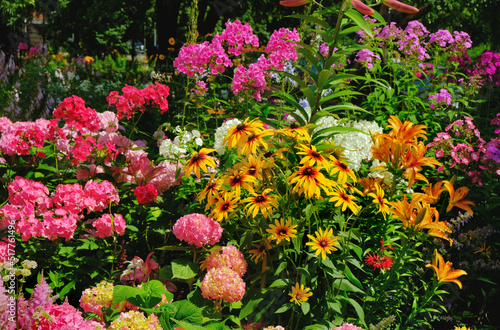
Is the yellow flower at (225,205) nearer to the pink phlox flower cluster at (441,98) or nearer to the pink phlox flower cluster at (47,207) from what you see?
the pink phlox flower cluster at (47,207)

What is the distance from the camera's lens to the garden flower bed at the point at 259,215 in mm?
2164

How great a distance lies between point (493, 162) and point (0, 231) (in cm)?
326

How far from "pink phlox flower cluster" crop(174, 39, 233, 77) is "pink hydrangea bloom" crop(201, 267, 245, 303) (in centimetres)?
162

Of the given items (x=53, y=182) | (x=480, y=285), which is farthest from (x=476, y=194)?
(x=53, y=182)

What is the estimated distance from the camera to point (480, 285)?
313 cm

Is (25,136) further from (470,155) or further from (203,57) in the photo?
(470,155)

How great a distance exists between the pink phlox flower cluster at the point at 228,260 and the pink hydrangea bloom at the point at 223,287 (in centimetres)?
20

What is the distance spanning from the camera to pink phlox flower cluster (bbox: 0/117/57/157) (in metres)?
2.85

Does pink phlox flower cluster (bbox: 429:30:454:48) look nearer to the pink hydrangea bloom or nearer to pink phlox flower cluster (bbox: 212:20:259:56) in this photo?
pink phlox flower cluster (bbox: 212:20:259:56)

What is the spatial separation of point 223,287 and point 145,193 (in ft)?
3.34

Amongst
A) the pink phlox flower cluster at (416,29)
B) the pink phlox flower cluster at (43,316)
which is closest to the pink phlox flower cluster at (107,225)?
the pink phlox flower cluster at (43,316)

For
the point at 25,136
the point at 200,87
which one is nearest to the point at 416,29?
the point at 200,87

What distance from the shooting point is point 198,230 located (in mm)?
2393

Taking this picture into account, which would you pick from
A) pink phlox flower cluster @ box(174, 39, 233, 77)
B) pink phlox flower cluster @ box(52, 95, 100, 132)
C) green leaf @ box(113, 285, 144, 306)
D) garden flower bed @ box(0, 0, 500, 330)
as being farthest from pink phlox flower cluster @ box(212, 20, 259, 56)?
green leaf @ box(113, 285, 144, 306)
